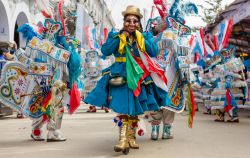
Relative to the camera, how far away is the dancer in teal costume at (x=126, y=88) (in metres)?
4.26

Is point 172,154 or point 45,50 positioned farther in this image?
point 45,50

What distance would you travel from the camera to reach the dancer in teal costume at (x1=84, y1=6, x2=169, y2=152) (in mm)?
4258

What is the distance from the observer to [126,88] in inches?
170

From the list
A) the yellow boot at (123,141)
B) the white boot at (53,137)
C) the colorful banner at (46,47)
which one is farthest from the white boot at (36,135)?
the yellow boot at (123,141)

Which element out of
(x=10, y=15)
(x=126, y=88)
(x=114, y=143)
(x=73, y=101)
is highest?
(x=10, y=15)

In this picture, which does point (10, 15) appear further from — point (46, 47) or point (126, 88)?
point (126, 88)

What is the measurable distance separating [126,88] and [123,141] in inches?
23.1

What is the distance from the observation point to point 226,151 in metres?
4.49

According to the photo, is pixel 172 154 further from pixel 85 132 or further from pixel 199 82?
pixel 199 82

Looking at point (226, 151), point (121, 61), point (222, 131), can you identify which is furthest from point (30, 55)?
point (222, 131)

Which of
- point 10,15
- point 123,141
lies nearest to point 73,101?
point 123,141

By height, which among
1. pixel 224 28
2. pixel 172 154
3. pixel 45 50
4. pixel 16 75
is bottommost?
pixel 172 154

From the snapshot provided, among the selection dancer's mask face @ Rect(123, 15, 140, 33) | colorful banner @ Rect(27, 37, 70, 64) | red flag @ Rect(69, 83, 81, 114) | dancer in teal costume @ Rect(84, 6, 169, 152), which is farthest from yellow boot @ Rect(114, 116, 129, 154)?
colorful banner @ Rect(27, 37, 70, 64)

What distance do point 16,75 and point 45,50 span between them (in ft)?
1.81
